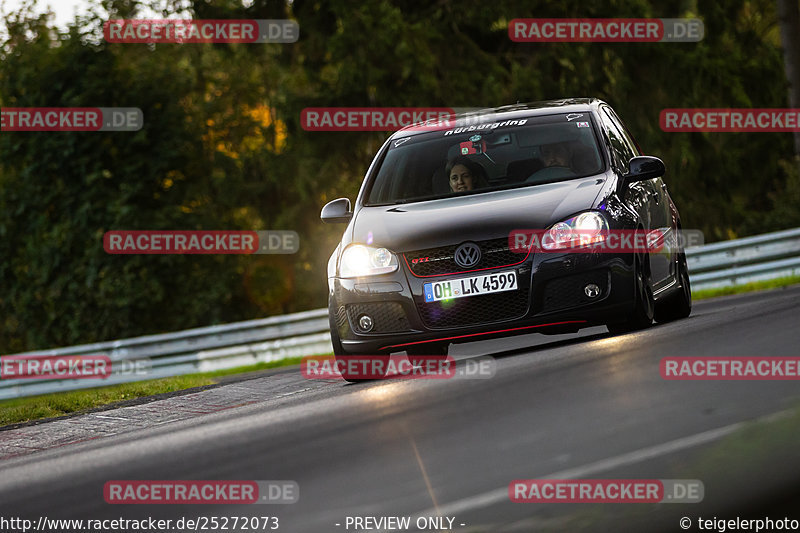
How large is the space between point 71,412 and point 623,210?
4785mm

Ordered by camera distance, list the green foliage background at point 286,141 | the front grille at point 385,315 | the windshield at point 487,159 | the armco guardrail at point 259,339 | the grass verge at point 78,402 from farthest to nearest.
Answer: the green foliage background at point 286,141 < the armco guardrail at point 259,339 < the grass verge at point 78,402 < the windshield at point 487,159 < the front grille at point 385,315

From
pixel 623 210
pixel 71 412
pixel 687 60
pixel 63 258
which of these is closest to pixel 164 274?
pixel 63 258

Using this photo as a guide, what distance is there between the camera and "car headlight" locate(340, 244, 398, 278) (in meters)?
7.94

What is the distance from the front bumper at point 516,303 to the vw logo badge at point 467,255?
3.0 inches

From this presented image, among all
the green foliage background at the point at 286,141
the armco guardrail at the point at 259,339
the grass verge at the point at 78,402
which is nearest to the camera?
the grass verge at the point at 78,402

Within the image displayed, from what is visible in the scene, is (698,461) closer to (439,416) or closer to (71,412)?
(439,416)

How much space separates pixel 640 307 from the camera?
809 centimetres

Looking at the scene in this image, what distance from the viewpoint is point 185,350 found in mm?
23078

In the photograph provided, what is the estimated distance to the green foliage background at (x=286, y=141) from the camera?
27.5 m

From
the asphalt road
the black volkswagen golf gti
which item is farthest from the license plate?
the asphalt road

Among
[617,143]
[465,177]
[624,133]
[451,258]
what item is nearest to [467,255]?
[451,258]

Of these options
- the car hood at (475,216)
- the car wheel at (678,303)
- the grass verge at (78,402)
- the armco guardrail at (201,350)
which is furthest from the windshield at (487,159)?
the armco guardrail at (201,350)

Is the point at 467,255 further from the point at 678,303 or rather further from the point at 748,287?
the point at 748,287

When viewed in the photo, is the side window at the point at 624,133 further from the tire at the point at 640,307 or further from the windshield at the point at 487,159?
the tire at the point at 640,307
